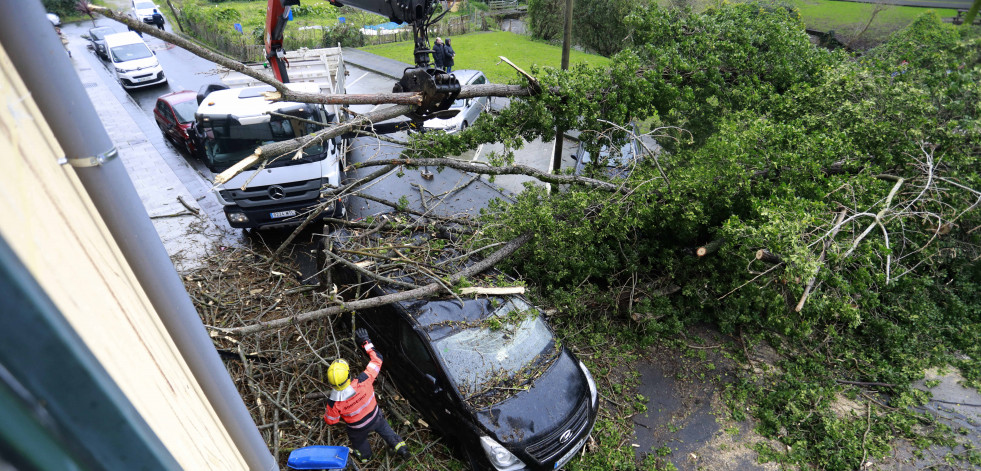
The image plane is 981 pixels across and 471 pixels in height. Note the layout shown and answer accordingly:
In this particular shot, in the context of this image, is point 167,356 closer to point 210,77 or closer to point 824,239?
point 824,239

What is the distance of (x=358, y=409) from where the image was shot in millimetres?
4953

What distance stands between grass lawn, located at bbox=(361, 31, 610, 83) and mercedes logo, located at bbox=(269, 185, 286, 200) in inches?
452

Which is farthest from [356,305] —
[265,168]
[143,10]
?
[143,10]

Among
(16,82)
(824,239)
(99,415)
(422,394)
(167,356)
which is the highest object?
(16,82)

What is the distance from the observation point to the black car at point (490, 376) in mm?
4953

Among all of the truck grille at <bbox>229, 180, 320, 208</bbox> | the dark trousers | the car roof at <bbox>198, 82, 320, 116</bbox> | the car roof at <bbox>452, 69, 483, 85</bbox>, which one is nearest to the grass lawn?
the car roof at <bbox>452, 69, 483, 85</bbox>

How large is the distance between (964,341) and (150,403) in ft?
31.5

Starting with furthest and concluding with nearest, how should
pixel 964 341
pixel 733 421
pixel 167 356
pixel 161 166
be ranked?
pixel 161 166 → pixel 964 341 → pixel 733 421 → pixel 167 356

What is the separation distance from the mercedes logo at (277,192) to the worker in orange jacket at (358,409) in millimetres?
4445

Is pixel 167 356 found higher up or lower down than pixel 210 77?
higher up

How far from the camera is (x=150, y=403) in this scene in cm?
78

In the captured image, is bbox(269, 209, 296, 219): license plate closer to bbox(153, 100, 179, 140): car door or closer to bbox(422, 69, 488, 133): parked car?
bbox(422, 69, 488, 133): parked car

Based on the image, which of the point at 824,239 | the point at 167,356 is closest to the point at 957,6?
the point at 824,239

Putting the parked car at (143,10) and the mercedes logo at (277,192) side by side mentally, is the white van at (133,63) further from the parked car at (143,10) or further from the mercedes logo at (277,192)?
the mercedes logo at (277,192)
